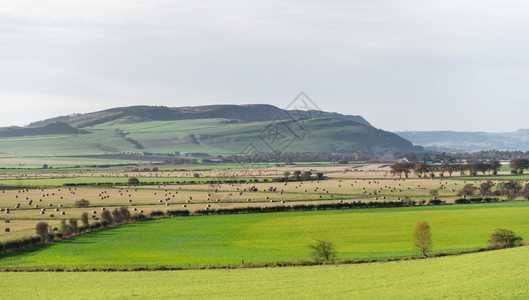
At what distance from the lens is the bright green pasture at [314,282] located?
116 ft

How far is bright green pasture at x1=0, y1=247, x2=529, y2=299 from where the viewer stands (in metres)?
35.4

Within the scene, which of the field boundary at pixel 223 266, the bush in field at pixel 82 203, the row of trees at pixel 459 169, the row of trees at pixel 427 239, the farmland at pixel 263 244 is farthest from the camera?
the row of trees at pixel 459 169

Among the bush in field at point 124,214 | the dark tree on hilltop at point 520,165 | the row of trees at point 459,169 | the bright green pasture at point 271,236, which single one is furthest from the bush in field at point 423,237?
the dark tree on hilltop at point 520,165

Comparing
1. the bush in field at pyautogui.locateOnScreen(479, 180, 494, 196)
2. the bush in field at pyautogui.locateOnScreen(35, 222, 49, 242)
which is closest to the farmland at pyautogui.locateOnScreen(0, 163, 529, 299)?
the bush in field at pyautogui.locateOnScreen(35, 222, 49, 242)

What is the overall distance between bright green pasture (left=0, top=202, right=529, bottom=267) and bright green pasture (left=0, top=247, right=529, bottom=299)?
6.16 m

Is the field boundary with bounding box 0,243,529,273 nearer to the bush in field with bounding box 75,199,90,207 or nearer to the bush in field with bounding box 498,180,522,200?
the bush in field with bounding box 75,199,90,207

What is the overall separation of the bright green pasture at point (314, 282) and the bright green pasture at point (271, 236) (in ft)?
20.2

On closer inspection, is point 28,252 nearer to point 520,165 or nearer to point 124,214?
point 124,214

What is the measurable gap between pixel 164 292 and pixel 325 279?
37.0ft

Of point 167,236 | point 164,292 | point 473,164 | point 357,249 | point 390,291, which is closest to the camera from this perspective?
point 390,291

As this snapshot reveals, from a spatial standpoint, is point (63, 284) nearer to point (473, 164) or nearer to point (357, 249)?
point (357, 249)

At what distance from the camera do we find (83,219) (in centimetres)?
7488

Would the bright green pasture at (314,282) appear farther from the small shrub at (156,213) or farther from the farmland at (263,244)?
the small shrub at (156,213)

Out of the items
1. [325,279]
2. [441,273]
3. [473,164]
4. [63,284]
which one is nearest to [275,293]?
[325,279]
